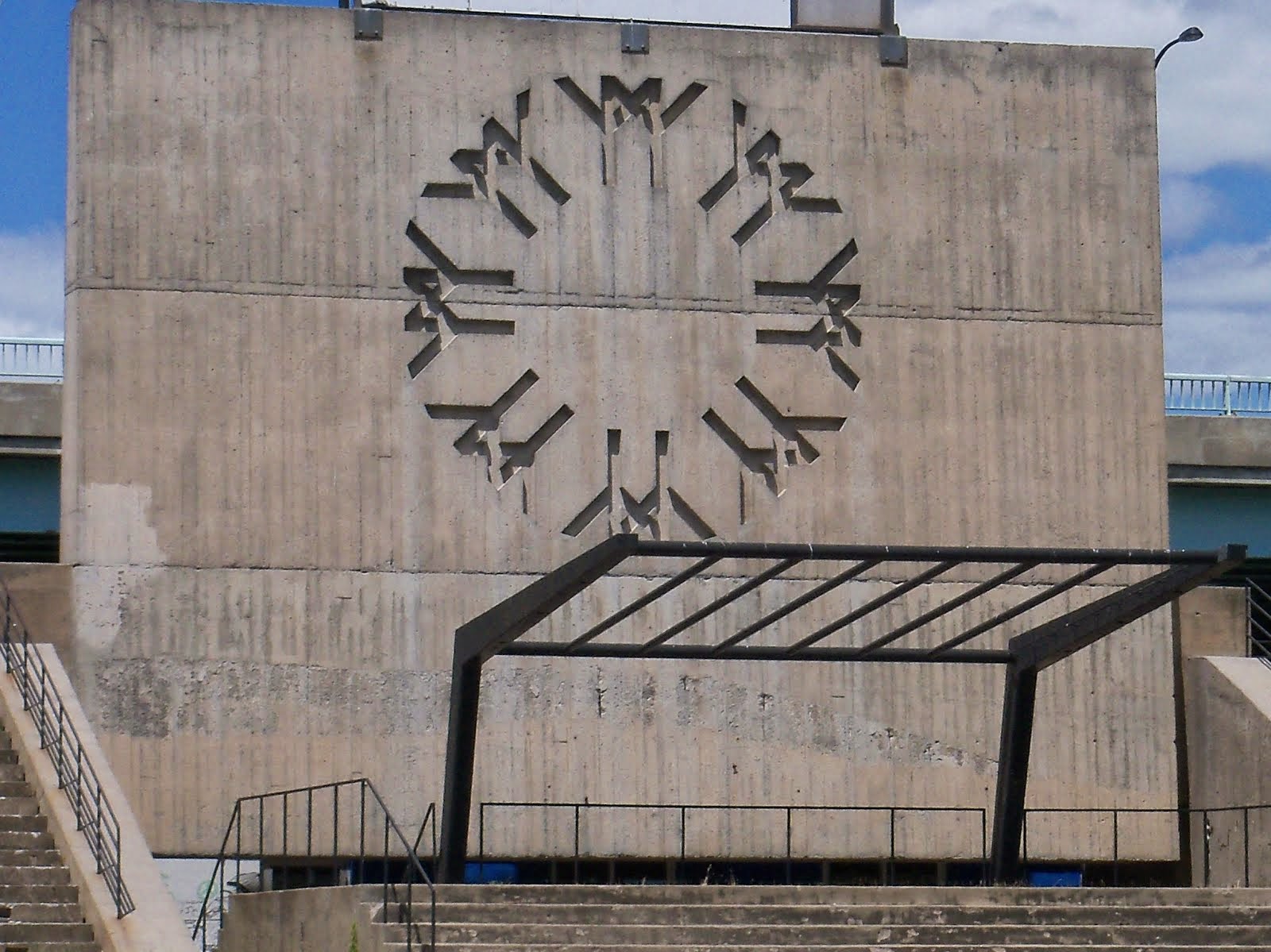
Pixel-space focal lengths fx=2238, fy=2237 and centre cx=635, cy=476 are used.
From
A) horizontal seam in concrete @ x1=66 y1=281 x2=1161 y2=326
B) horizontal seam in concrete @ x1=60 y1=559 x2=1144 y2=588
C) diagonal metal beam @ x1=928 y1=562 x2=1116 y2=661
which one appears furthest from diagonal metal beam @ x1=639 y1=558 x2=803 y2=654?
horizontal seam in concrete @ x1=66 y1=281 x2=1161 y2=326

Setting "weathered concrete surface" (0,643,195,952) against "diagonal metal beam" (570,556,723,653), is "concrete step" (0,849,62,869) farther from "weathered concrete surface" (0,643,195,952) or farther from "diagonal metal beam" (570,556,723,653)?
"diagonal metal beam" (570,556,723,653)

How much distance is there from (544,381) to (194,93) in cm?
460

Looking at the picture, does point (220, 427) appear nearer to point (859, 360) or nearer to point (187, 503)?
point (187, 503)

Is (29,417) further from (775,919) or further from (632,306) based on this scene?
(775,919)

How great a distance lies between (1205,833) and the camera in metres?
23.4

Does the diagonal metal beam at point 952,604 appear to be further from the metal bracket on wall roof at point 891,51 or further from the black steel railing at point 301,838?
A: the metal bracket on wall roof at point 891,51

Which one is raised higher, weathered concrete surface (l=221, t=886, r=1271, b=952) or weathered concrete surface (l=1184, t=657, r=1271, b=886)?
weathered concrete surface (l=1184, t=657, r=1271, b=886)

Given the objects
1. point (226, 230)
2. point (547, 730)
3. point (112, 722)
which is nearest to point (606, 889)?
point (547, 730)


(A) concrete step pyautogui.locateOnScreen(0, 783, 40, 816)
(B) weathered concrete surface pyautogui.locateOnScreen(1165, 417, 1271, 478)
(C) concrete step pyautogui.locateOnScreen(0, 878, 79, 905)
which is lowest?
(C) concrete step pyautogui.locateOnScreen(0, 878, 79, 905)

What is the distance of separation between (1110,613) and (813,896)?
3838mm

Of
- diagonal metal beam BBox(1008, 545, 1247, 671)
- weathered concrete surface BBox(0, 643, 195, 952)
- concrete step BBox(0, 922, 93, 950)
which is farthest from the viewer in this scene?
diagonal metal beam BBox(1008, 545, 1247, 671)

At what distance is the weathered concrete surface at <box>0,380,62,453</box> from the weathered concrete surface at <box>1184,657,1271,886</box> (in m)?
13.4

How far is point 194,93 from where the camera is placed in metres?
22.7

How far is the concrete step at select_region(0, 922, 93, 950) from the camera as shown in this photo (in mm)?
16422
